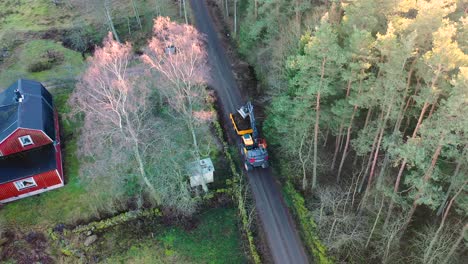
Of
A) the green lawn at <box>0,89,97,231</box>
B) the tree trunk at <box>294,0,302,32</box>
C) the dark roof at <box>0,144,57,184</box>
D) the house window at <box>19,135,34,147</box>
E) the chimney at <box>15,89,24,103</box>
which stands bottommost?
the green lawn at <box>0,89,97,231</box>

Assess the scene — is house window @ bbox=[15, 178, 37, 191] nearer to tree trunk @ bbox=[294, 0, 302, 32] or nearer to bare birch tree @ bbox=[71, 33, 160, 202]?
bare birch tree @ bbox=[71, 33, 160, 202]

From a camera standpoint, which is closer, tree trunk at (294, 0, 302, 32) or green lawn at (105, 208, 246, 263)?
green lawn at (105, 208, 246, 263)

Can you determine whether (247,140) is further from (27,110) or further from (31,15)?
(31,15)

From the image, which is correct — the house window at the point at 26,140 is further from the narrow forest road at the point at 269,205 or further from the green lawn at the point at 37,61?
the narrow forest road at the point at 269,205

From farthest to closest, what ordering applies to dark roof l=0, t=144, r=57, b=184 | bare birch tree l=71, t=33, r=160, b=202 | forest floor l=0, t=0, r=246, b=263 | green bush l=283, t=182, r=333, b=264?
dark roof l=0, t=144, r=57, b=184 < forest floor l=0, t=0, r=246, b=263 < green bush l=283, t=182, r=333, b=264 < bare birch tree l=71, t=33, r=160, b=202

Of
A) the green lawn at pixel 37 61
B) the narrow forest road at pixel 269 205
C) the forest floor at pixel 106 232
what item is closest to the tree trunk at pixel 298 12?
the narrow forest road at pixel 269 205

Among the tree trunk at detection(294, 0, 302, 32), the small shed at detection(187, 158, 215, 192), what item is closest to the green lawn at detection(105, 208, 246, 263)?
the small shed at detection(187, 158, 215, 192)
